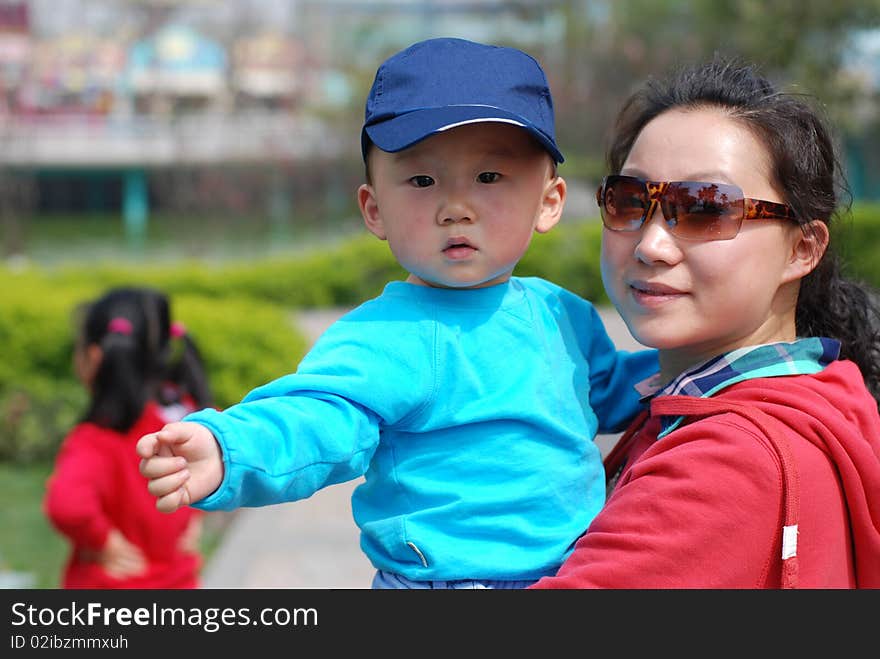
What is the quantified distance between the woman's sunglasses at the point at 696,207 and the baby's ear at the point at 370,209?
43 cm

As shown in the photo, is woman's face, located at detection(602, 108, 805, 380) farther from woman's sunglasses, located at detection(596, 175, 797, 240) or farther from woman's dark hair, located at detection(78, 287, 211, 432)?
woman's dark hair, located at detection(78, 287, 211, 432)

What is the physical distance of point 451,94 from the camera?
172cm

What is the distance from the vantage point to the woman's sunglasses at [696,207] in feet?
5.51

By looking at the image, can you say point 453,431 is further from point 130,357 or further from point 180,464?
point 130,357

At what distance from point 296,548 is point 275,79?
993 inches

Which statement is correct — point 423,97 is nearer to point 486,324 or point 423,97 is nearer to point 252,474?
point 486,324

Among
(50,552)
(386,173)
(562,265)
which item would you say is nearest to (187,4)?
(562,265)

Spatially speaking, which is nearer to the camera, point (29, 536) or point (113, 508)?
point (113, 508)

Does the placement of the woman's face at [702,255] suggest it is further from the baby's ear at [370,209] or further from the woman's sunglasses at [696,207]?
the baby's ear at [370,209]

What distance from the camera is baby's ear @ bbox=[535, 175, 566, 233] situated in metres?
1.89

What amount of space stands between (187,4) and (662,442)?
27479mm

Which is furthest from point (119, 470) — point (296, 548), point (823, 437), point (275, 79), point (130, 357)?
point (275, 79)

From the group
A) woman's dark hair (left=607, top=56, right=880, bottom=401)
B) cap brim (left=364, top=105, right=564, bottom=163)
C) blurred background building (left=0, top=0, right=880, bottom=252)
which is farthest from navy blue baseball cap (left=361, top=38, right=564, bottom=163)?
blurred background building (left=0, top=0, right=880, bottom=252)

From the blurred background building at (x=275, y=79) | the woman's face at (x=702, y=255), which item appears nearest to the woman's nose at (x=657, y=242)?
the woman's face at (x=702, y=255)
